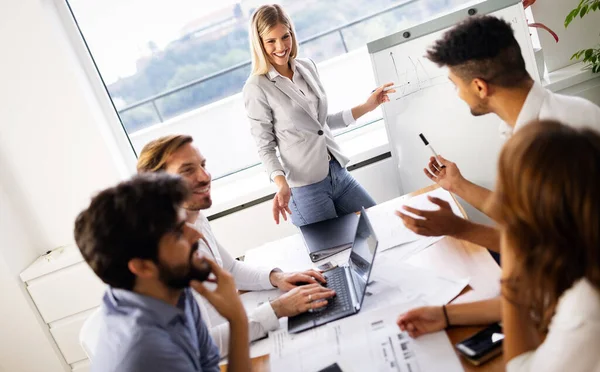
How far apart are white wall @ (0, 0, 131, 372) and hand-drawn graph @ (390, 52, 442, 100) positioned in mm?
1561

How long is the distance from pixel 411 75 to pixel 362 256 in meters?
1.29

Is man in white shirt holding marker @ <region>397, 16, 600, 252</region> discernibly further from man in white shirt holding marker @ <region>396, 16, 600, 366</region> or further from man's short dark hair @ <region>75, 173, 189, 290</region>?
man's short dark hair @ <region>75, 173, 189, 290</region>

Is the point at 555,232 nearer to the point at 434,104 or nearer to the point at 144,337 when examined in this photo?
the point at 144,337

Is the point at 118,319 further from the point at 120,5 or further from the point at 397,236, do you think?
the point at 120,5

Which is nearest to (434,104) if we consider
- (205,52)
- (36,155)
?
(205,52)

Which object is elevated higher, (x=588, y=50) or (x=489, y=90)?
(x=489, y=90)

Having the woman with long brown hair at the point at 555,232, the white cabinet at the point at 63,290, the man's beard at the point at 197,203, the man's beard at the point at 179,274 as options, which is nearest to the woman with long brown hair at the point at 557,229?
the woman with long brown hair at the point at 555,232

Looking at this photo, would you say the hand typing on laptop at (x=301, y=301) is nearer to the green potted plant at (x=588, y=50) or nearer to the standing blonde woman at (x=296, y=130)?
the standing blonde woman at (x=296, y=130)

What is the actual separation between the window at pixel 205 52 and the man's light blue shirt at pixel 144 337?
2288 millimetres

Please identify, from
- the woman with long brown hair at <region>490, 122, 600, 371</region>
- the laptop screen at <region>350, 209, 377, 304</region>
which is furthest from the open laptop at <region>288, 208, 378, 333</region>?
the woman with long brown hair at <region>490, 122, 600, 371</region>

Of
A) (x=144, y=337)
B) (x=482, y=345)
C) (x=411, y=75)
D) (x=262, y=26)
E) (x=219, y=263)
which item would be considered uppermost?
(x=262, y=26)

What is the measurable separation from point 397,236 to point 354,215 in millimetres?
328

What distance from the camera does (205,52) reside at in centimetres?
335

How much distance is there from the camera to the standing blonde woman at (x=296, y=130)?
7.83 feet
